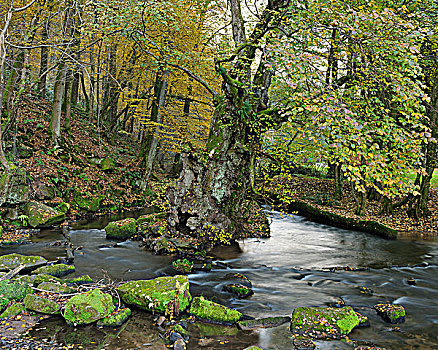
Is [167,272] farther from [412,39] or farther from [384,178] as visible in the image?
[412,39]

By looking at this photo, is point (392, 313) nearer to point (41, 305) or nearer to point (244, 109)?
point (41, 305)

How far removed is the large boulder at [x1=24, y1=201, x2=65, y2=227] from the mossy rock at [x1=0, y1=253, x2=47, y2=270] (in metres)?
4.68

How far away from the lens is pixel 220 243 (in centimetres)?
1163

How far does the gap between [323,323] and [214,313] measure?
1948mm

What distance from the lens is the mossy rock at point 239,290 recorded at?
764cm

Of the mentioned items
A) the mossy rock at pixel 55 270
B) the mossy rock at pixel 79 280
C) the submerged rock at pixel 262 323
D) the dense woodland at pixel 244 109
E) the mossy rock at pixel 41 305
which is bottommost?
the mossy rock at pixel 55 270

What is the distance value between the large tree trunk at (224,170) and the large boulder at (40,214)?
5246mm

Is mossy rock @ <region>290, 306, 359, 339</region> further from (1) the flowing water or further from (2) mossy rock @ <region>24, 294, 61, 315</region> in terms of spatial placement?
(2) mossy rock @ <region>24, 294, 61, 315</region>

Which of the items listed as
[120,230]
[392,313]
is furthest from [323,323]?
[120,230]

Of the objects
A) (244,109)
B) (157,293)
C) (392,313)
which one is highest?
(244,109)

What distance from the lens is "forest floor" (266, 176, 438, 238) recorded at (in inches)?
620

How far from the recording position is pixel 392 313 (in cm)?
648

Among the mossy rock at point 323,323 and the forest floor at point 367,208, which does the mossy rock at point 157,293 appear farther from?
the forest floor at point 367,208

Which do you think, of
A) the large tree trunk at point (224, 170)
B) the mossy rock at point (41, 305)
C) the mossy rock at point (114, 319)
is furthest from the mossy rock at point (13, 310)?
the large tree trunk at point (224, 170)
